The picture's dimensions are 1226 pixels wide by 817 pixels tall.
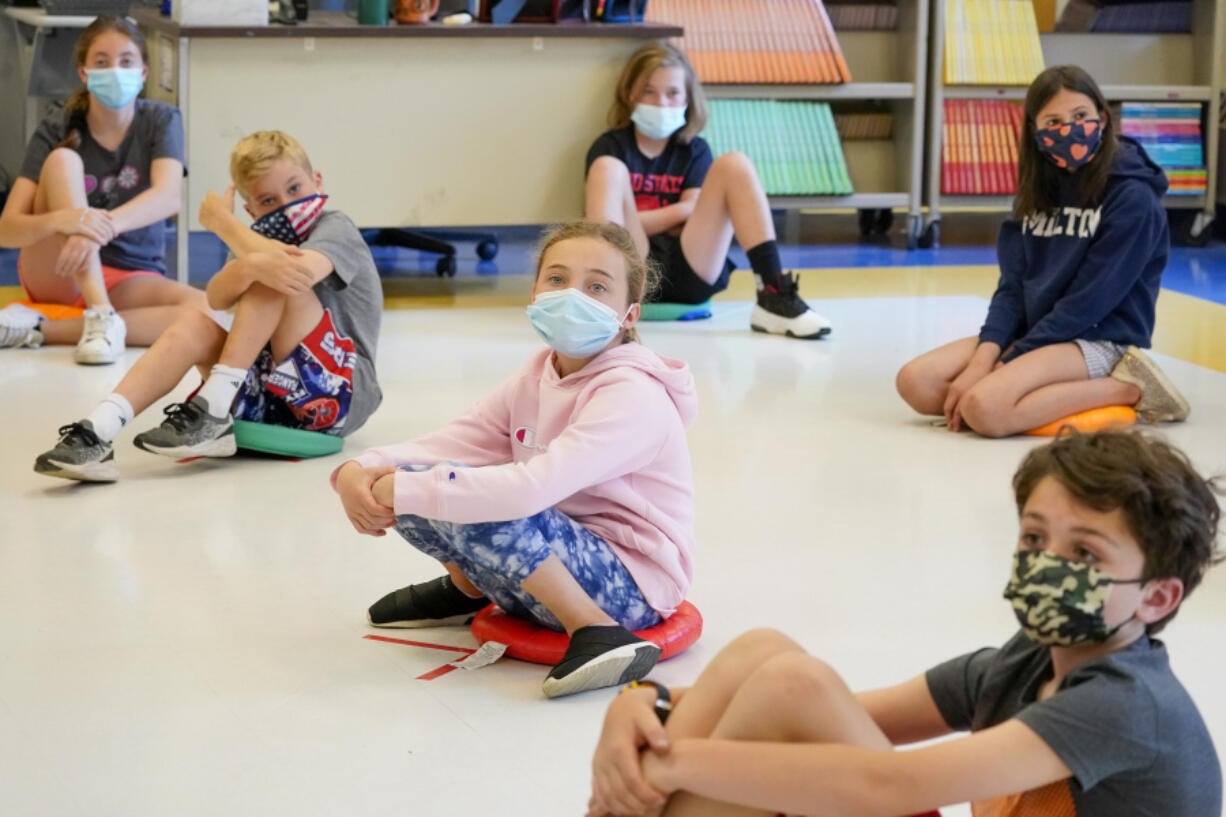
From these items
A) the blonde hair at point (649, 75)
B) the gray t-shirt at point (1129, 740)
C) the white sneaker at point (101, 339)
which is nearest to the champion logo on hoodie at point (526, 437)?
the gray t-shirt at point (1129, 740)

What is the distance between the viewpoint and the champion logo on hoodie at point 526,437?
6.94ft

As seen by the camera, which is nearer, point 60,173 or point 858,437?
point 858,437

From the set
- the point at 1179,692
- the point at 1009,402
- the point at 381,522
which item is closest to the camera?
the point at 1179,692

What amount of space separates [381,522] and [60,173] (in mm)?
2769

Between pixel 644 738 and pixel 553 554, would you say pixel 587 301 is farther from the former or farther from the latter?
pixel 644 738

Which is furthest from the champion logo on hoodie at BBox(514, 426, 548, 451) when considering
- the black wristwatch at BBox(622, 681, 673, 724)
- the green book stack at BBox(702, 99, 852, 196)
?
the green book stack at BBox(702, 99, 852, 196)

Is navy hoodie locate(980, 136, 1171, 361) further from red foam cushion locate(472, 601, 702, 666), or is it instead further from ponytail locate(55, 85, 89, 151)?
ponytail locate(55, 85, 89, 151)

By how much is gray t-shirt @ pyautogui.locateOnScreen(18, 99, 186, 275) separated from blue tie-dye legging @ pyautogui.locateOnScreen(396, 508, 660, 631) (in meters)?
2.78

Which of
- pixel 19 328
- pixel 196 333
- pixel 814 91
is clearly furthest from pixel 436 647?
pixel 814 91

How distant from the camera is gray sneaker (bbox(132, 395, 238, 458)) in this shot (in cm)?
302

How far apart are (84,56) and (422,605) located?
2.67m

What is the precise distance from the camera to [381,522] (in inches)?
75.9

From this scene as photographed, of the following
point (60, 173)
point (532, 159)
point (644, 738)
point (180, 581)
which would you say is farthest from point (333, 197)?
point (644, 738)

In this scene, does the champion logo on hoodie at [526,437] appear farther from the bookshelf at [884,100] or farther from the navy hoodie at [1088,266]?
the bookshelf at [884,100]
